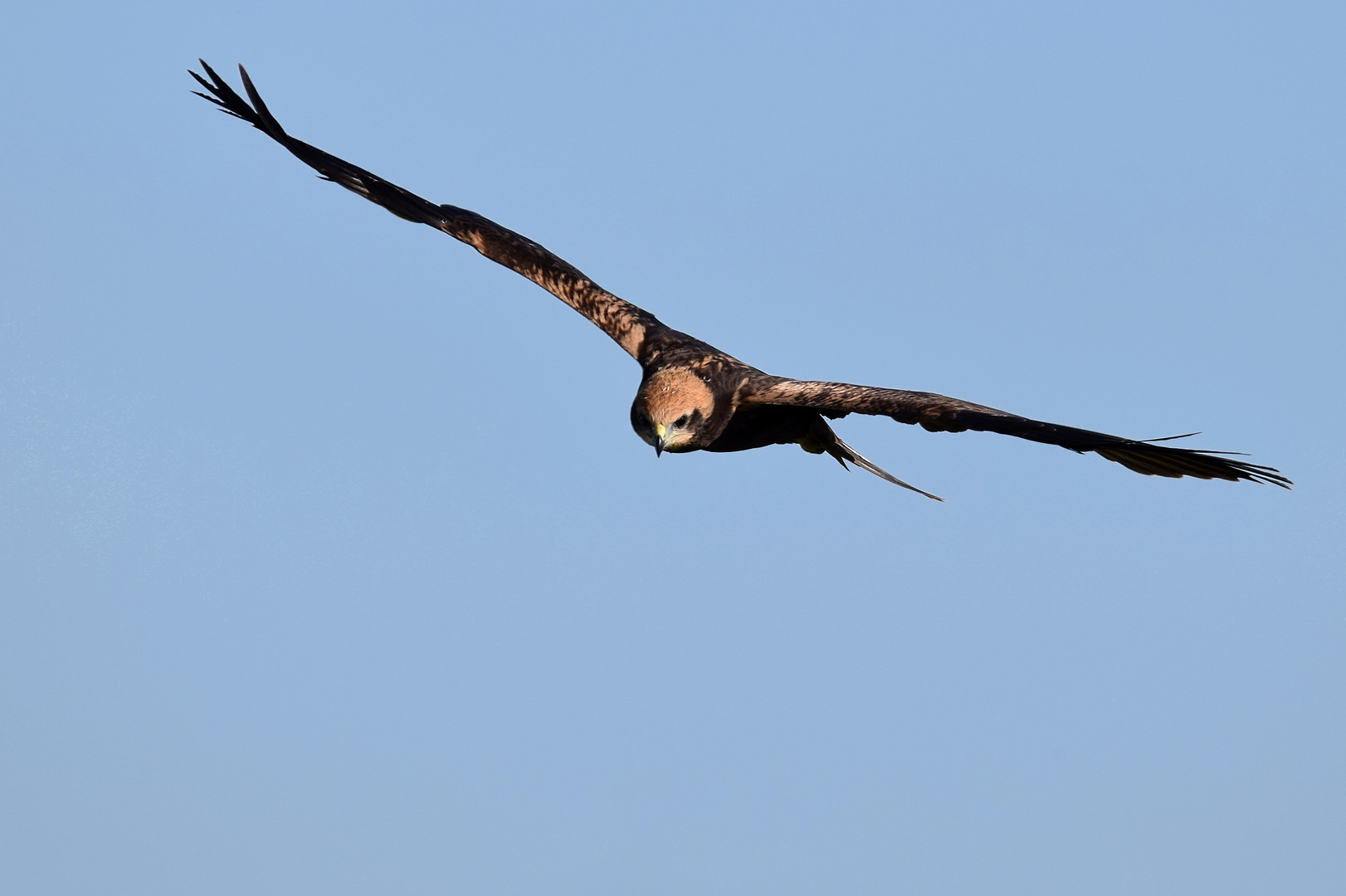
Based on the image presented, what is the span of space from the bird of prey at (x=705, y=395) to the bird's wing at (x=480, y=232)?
11 millimetres

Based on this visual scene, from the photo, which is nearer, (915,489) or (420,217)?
(915,489)

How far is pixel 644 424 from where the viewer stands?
11.7 m

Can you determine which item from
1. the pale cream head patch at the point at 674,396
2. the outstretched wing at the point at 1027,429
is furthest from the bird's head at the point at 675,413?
the outstretched wing at the point at 1027,429

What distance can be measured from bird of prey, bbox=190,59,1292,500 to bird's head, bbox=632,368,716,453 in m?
0.01

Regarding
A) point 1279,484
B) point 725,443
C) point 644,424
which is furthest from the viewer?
point 725,443

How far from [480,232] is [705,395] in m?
3.98

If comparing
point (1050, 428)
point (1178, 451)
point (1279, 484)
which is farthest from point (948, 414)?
point (1279, 484)

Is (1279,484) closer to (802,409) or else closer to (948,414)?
(948,414)

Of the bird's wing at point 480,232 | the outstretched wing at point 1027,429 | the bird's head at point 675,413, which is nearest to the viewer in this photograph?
the outstretched wing at point 1027,429

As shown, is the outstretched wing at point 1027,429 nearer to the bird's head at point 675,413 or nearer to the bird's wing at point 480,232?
the bird's head at point 675,413

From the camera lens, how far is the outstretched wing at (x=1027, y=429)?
33.3 ft

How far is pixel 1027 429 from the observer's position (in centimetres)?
1031

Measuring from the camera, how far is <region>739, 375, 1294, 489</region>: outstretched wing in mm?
10141

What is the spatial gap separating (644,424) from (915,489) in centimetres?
262
